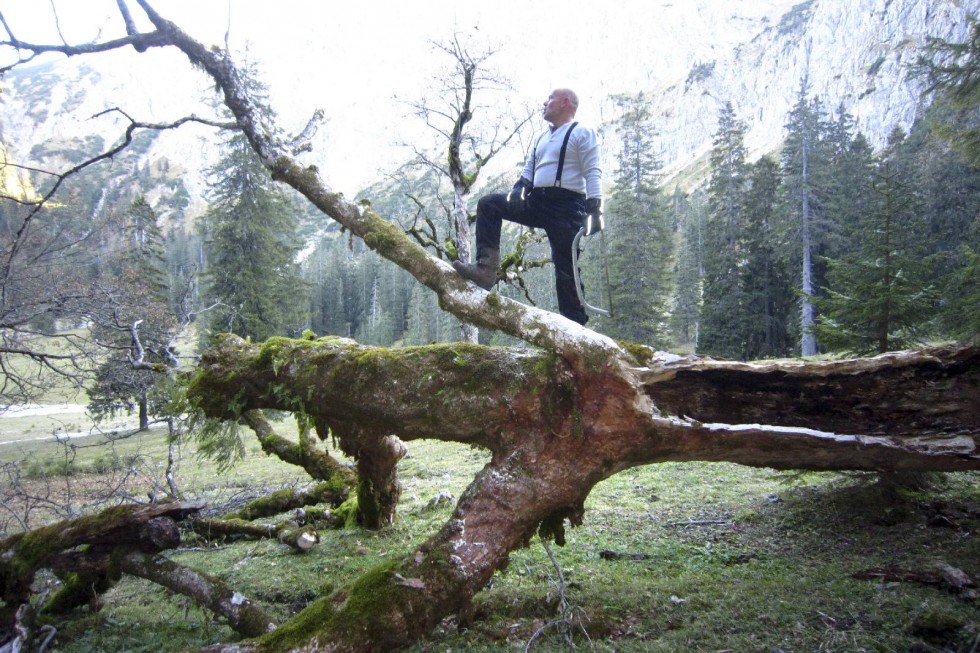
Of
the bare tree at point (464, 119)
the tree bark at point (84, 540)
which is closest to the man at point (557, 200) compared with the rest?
the tree bark at point (84, 540)

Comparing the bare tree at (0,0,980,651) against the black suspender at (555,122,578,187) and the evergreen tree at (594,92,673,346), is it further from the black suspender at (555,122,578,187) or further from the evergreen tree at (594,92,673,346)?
the evergreen tree at (594,92,673,346)

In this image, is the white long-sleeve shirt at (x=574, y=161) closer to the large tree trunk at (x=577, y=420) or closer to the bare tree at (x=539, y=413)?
the bare tree at (x=539, y=413)

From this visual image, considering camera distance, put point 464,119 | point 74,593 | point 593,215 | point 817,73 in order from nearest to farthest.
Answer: point 74,593, point 593,215, point 464,119, point 817,73

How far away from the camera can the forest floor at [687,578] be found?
3236 millimetres

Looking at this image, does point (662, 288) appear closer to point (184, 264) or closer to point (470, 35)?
point (470, 35)

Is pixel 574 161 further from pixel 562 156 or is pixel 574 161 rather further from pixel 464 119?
pixel 464 119

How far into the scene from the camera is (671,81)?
404 feet

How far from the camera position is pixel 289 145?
6375mm

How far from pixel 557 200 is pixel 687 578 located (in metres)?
3.68

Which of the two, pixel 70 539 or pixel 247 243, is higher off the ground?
pixel 247 243

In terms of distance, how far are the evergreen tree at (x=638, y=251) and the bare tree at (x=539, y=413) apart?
2076 cm

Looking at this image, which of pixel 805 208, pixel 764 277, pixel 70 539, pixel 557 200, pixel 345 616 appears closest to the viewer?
pixel 345 616

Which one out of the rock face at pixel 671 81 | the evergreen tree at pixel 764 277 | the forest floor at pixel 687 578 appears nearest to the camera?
the forest floor at pixel 687 578

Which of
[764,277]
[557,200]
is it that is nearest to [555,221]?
[557,200]
